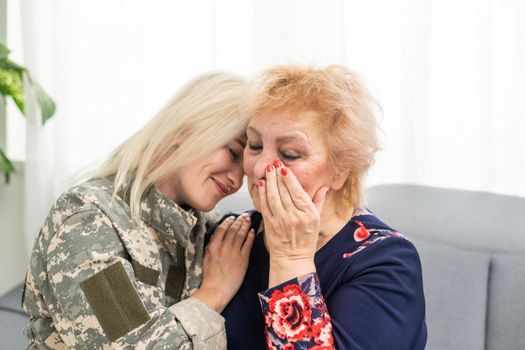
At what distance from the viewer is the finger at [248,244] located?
5.59 ft

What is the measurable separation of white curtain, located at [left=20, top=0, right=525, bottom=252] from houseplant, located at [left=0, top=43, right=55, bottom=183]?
0.12m

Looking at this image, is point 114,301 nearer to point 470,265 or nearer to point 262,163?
point 262,163

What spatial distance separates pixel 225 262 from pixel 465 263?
2.74 ft

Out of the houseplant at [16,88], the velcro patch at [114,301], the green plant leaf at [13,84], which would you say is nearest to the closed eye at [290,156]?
the velcro patch at [114,301]

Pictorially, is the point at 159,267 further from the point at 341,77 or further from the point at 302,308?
the point at 341,77

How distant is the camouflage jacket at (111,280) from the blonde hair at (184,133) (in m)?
0.05

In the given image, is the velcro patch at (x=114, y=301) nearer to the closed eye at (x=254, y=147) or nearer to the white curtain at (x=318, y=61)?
the closed eye at (x=254, y=147)

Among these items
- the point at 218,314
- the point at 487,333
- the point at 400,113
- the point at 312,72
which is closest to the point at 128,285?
the point at 218,314

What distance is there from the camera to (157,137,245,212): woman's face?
5.38ft

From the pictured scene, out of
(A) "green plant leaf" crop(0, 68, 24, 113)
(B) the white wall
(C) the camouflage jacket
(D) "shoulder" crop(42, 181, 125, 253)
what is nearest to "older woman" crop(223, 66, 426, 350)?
(C) the camouflage jacket

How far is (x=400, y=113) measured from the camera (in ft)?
8.31

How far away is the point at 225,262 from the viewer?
67.1 inches

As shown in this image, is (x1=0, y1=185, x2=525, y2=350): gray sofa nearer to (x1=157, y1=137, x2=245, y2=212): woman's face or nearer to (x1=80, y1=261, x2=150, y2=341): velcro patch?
(x1=157, y1=137, x2=245, y2=212): woman's face

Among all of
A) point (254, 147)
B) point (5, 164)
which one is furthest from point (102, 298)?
point (5, 164)
